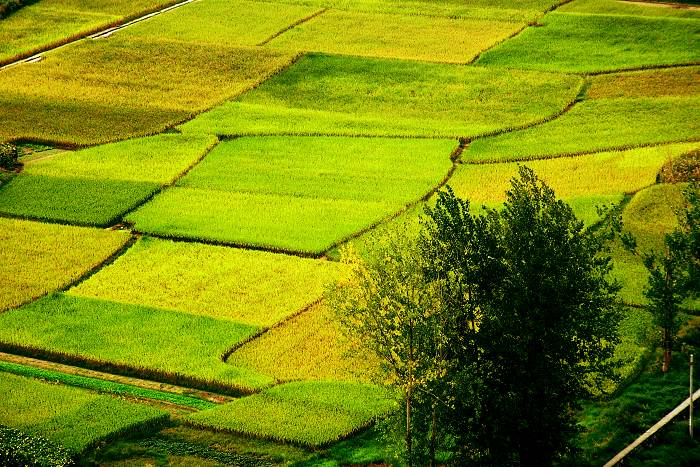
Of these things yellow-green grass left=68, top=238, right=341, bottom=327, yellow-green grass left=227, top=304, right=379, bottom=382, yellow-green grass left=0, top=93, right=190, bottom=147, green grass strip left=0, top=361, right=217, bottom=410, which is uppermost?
yellow-green grass left=0, top=93, right=190, bottom=147

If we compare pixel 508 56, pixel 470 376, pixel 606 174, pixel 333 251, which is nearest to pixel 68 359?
pixel 333 251

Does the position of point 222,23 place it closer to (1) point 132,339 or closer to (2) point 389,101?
(2) point 389,101

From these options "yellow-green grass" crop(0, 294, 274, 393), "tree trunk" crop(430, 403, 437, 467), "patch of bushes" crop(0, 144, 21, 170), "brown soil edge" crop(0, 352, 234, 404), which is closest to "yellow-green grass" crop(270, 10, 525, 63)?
"patch of bushes" crop(0, 144, 21, 170)

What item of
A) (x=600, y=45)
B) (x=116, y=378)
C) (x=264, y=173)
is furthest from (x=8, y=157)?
(x=600, y=45)

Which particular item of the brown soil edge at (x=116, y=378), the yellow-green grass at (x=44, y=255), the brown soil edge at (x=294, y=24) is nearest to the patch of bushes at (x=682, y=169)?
the yellow-green grass at (x=44, y=255)

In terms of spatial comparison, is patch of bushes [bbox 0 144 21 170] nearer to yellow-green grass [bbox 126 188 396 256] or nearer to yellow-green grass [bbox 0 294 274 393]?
yellow-green grass [bbox 126 188 396 256]

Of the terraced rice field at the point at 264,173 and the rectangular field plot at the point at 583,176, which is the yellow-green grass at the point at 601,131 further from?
the rectangular field plot at the point at 583,176

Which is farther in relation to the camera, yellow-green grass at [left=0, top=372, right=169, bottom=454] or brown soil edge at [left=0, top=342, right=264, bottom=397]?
brown soil edge at [left=0, top=342, right=264, bottom=397]
